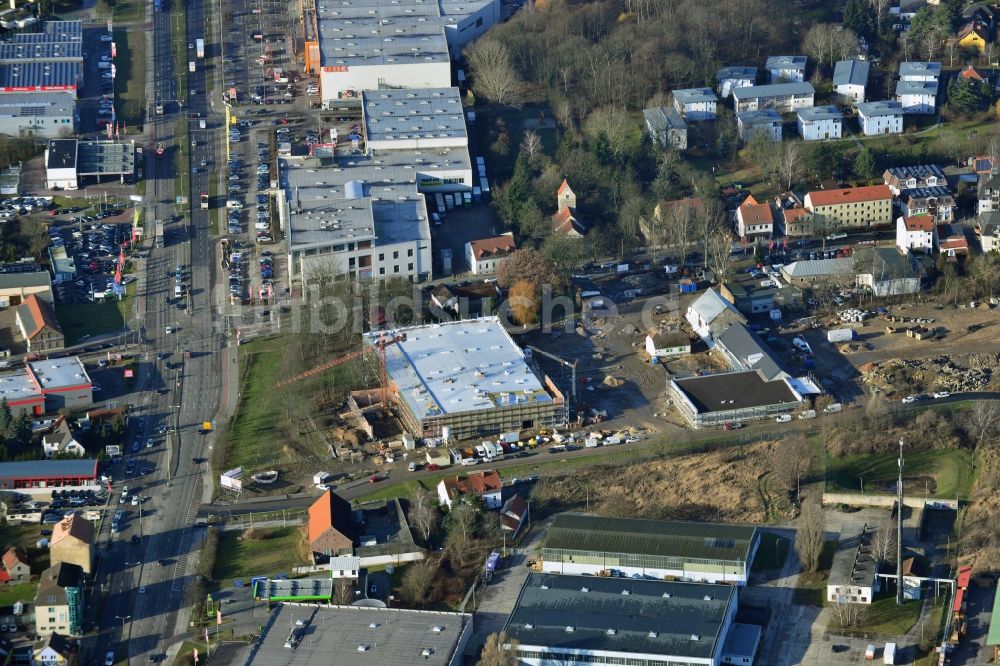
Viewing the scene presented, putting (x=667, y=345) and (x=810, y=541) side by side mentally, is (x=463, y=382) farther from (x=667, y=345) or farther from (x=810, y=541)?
(x=810, y=541)

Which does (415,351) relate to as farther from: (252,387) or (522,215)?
(522,215)

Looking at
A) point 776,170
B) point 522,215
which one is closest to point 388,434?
point 522,215

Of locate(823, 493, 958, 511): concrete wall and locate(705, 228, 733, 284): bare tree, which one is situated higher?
locate(705, 228, 733, 284): bare tree

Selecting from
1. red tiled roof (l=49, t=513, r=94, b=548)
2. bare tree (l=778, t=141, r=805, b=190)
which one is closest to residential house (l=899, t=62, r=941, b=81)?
bare tree (l=778, t=141, r=805, b=190)

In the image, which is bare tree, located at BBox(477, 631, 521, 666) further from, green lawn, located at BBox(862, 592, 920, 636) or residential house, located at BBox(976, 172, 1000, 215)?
residential house, located at BBox(976, 172, 1000, 215)

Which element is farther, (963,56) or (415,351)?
(963,56)

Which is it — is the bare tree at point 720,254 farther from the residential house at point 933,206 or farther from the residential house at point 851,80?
the residential house at point 851,80
